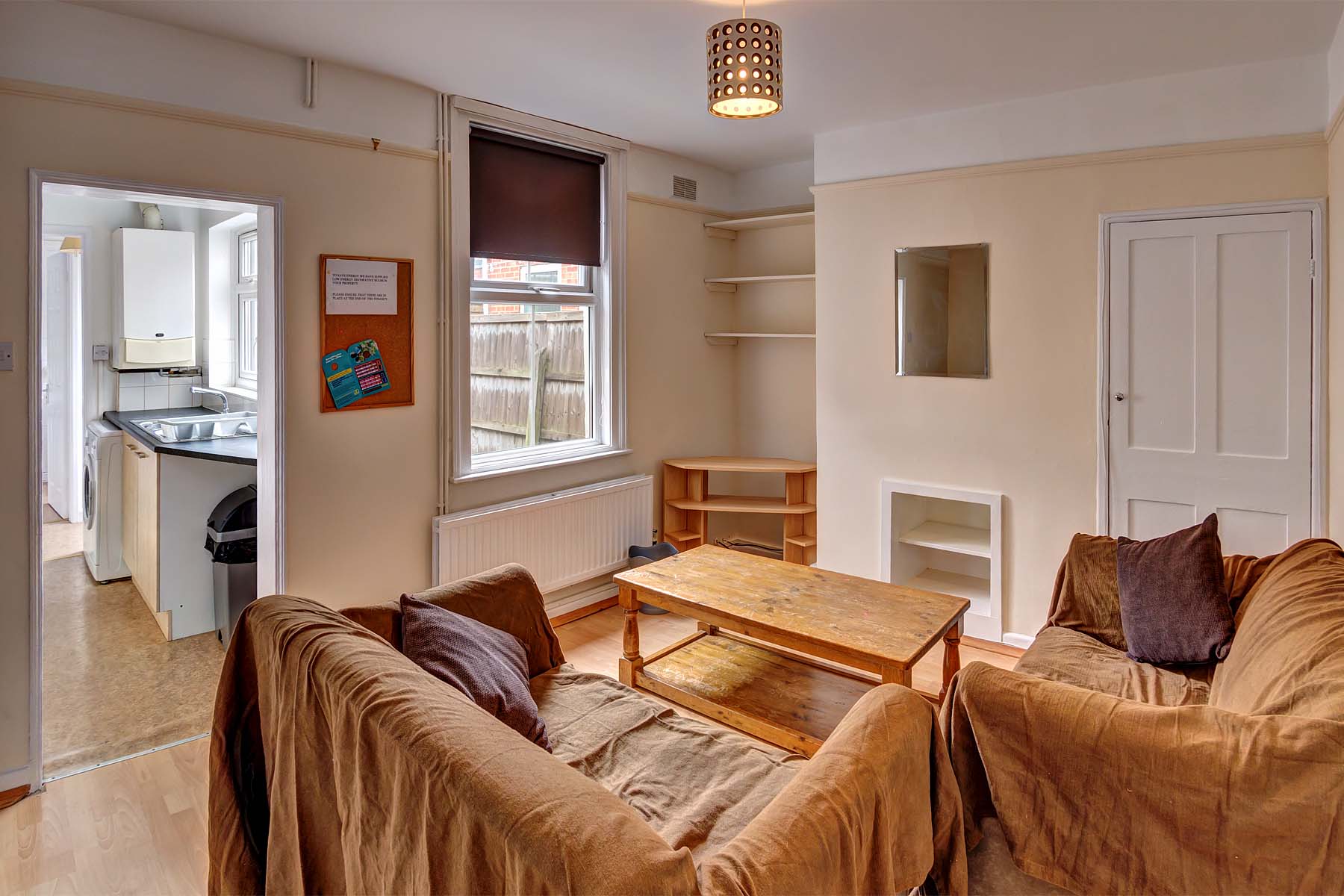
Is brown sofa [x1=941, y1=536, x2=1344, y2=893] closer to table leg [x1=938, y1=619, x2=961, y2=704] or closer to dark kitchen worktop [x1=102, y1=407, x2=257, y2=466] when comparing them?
table leg [x1=938, y1=619, x2=961, y2=704]

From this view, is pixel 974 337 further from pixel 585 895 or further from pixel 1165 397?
pixel 585 895

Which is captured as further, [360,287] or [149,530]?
[149,530]

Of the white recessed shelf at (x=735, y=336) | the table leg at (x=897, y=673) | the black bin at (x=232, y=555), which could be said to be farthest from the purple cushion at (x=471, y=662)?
the white recessed shelf at (x=735, y=336)

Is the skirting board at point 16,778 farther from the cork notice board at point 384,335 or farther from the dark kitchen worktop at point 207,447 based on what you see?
the cork notice board at point 384,335

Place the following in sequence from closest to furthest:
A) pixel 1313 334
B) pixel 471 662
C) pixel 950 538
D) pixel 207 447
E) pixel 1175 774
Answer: pixel 1175 774, pixel 471 662, pixel 1313 334, pixel 207 447, pixel 950 538

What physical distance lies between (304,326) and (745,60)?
202cm

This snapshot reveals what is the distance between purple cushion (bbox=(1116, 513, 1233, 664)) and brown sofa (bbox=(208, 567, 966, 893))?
1.24 metres

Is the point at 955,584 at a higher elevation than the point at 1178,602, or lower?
lower

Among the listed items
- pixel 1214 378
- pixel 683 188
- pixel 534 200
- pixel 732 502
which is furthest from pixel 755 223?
pixel 1214 378

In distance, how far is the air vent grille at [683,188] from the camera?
4.64 m

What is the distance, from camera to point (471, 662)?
1976 mm

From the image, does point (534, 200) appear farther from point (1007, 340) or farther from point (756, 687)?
point (756, 687)

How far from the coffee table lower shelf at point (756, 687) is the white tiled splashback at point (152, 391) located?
3.87m

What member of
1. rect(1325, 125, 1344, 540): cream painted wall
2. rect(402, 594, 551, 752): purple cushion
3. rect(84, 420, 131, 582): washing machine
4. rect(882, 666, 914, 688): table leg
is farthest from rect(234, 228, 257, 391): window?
rect(1325, 125, 1344, 540): cream painted wall
